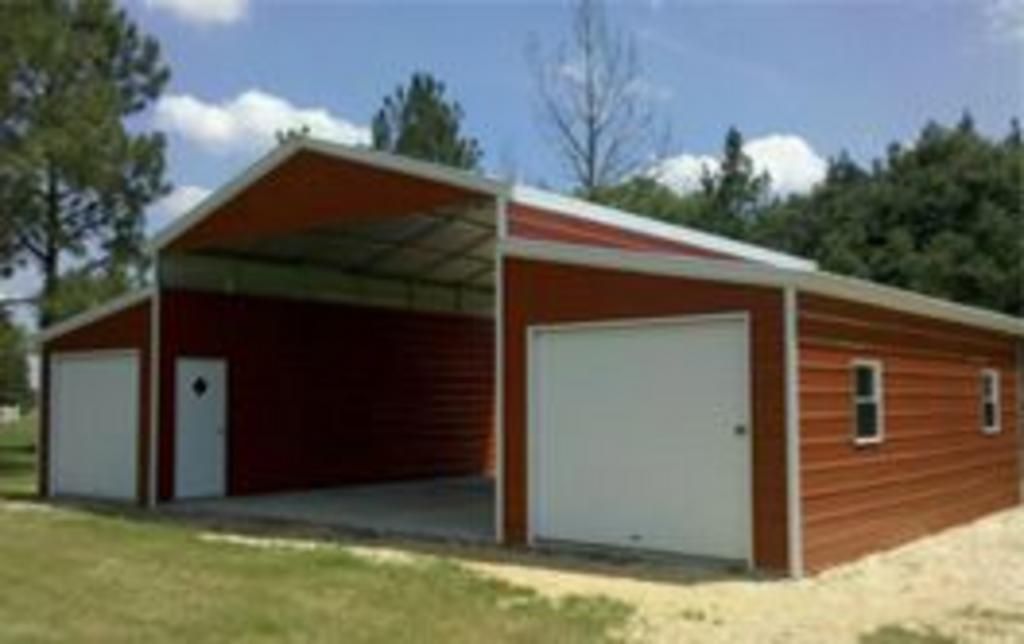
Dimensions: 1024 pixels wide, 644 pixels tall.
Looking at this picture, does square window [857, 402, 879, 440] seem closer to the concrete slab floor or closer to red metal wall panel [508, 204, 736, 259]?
red metal wall panel [508, 204, 736, 259]

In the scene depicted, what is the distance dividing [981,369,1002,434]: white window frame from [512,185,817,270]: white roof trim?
9.53 feet

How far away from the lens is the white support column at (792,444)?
39.3 ft

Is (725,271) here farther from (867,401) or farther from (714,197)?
(714,197)

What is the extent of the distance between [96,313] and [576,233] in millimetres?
7730

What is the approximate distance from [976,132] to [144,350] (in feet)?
89.3

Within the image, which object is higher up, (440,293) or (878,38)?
(878,38)

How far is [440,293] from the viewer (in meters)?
23.8

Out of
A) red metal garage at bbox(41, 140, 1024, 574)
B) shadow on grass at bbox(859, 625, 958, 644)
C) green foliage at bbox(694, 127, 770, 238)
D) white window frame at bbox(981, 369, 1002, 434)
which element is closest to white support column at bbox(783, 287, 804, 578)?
red metal garage at bbox(41, 140, 1024, 574)

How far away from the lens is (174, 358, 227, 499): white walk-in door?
747 inches

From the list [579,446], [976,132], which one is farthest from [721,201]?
[579,446]

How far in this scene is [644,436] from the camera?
521 inches

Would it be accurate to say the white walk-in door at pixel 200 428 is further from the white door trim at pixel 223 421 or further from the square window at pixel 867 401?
the square window at pixel 867 401

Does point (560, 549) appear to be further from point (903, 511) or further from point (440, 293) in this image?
point (440, 293)

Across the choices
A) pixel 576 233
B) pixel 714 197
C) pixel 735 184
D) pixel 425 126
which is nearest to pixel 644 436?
pixel 576 233
